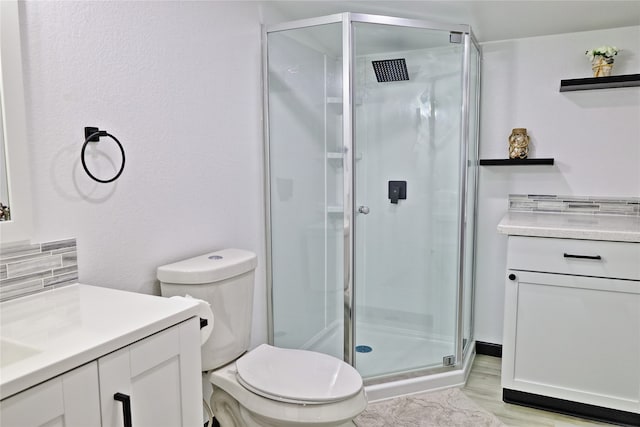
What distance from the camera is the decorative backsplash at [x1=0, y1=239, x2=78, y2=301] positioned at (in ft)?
3.94

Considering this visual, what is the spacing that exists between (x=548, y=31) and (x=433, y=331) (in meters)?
1.85

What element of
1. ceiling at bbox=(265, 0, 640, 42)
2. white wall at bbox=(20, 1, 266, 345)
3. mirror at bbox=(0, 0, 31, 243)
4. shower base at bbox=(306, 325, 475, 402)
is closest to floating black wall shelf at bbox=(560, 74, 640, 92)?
ceiling at bbox=(265, 0, 640, 42)

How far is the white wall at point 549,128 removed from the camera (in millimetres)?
2471

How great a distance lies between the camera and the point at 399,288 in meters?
2.85

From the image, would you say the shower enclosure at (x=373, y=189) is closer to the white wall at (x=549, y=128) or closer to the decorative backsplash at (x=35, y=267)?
the white wall at (x=549, y=128)

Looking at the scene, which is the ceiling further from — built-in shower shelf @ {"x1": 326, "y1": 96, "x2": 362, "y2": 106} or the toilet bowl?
the toilet bowl

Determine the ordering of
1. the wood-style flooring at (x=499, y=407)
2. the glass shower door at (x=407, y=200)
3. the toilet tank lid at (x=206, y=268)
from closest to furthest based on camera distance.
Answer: the toilet tank lid at (x=206, y=268), the wood-style flooring at (x=499, y=407), the glass shower door at (x=407, y=200)

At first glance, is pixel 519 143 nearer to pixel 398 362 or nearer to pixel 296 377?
pixel 398 362

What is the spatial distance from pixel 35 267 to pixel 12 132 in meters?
0.38

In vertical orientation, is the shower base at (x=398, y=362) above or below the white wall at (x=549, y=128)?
below

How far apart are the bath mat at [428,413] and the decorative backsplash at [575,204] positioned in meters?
1.19

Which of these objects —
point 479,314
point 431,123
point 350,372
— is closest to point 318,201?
point 431,123

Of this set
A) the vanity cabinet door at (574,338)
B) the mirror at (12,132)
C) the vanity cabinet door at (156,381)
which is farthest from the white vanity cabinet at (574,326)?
the mirror at (12,132)

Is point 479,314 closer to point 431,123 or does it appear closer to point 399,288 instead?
point 399,288
